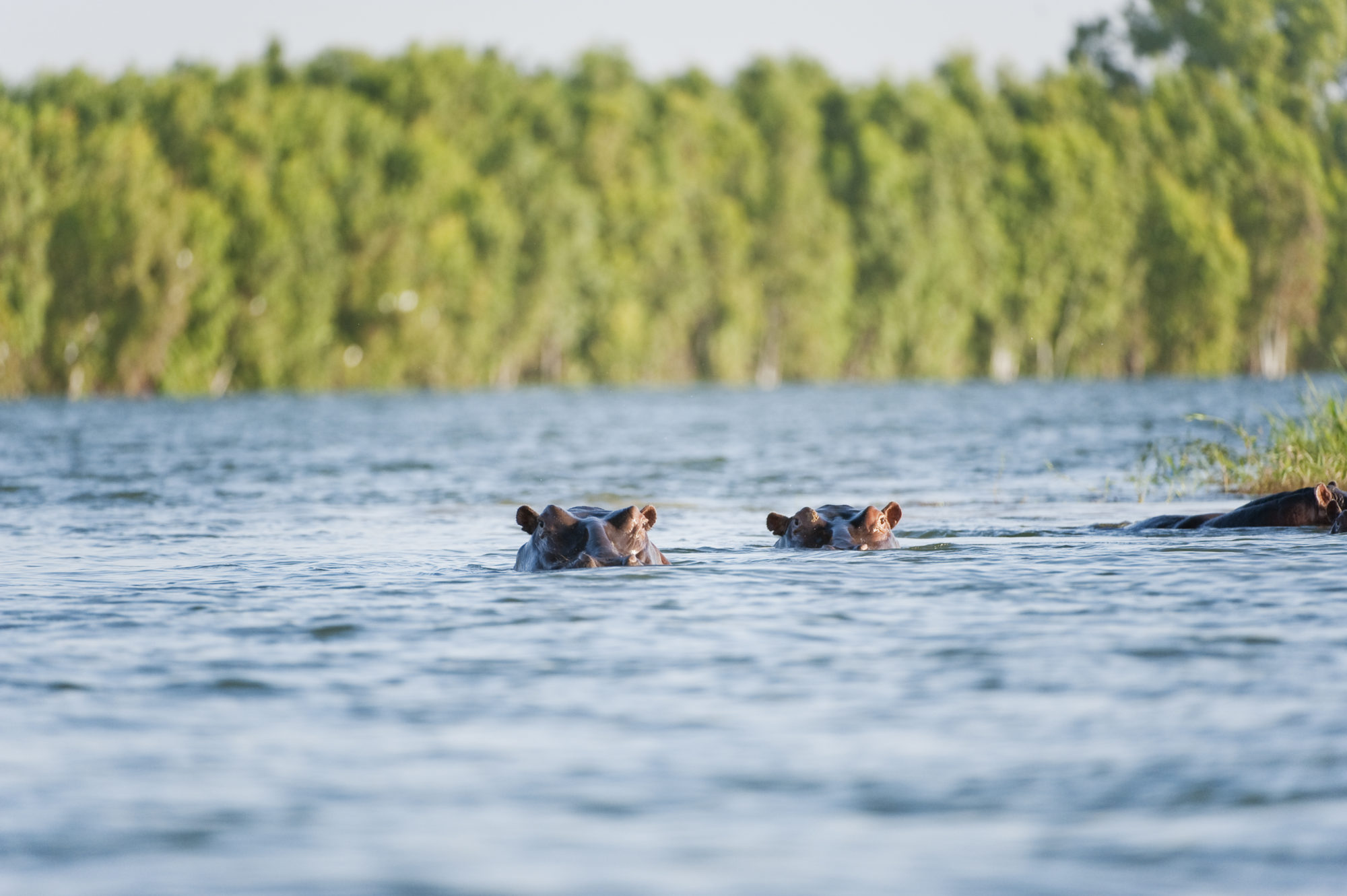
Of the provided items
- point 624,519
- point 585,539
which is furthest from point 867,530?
point 585,539

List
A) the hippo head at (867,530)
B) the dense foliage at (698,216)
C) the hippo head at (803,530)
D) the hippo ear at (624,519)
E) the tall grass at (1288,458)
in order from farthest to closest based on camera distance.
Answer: the dense foliage at (698,216) < the tall grass at (1288,458) < the hippo head at (803,530) < the hippo head at (867,530) < the hippo ear at (624,519)

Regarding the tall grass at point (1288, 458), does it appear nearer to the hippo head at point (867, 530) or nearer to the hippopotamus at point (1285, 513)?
the hippopotamus at point (1285, 513)

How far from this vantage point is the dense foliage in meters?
72.2

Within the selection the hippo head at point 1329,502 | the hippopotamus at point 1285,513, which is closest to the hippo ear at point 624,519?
the hippopotamus at point 1285,513

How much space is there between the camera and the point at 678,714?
8367 millimetres

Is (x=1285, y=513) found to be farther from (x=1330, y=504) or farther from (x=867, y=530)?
(x=867, y=530)

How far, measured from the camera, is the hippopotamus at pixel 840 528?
595 inches

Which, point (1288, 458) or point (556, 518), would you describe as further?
point (1288, 458)

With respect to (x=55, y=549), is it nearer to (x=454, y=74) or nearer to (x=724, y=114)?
(x=454, y=74)

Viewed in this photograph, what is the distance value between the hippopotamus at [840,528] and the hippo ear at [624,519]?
183 centimetres

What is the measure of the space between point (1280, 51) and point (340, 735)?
104610mm

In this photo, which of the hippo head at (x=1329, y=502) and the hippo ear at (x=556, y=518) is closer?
the hippo ear at (x=556, y=518)

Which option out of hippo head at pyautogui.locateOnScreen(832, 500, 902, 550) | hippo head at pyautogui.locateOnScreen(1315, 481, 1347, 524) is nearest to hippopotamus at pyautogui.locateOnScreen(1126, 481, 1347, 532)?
hippo head at pyautogui.locateOnScreen(1315, 481, 1347, 524)

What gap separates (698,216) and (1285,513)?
262 feet
